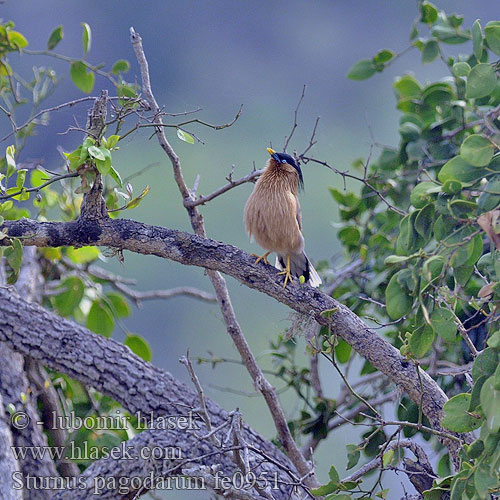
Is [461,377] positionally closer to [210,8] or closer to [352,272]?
[352,272]

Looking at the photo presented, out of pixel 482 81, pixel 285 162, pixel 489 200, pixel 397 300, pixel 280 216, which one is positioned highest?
pixel 285 162

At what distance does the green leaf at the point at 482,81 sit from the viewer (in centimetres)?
188

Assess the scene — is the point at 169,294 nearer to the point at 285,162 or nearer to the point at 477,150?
the point at 285,162

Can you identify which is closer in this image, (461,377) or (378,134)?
(461,377)

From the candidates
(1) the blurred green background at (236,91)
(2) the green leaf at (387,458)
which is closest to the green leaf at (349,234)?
(2) the green leaf at (387,458)

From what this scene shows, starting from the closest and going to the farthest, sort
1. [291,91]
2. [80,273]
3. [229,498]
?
1. [229,498]
2. [80,273]
3. [291,91]

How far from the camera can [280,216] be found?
3.21 meters

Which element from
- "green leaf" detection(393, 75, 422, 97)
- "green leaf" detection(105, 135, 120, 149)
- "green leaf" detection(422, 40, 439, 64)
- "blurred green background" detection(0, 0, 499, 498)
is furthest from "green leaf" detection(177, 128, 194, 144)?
"blurred green background" detection(0, 0, 499, 498)

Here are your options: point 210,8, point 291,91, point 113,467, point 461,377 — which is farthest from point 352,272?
point 210,8

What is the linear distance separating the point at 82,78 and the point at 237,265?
1477 mm

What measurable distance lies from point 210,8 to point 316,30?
290 centimetres

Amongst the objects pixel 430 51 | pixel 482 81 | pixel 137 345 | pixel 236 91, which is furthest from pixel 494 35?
pixel 236 91

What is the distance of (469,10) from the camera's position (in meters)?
17.2

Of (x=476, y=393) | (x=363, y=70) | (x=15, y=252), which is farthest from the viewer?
(x=363, y=70)
